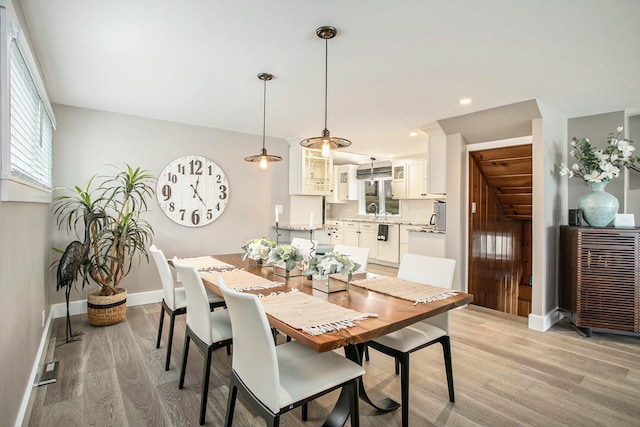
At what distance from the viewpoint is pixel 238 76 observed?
278 centimetres

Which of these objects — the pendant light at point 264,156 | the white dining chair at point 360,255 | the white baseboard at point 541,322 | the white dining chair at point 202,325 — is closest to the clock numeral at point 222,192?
the pendant light at point 264,156

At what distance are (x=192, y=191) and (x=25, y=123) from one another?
7.55 feet

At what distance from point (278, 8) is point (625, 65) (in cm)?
257

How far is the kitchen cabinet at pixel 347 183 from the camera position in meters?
8.04

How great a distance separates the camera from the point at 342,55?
93.4 inches

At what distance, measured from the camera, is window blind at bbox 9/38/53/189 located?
1.82 metres

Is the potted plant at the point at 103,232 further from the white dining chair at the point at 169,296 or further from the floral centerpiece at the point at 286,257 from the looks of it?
the floral centerpiece at the point at 286,257

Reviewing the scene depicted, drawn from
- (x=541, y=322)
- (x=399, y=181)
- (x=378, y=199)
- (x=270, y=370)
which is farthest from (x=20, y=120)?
(x=378, y=199)

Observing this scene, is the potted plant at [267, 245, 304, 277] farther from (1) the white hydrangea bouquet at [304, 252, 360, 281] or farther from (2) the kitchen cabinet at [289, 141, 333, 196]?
(2) the kitchen cabinet at [289, 141, 333, 196]

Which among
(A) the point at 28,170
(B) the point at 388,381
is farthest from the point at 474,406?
(A) the point at 28,170

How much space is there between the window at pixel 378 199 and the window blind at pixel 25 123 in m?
6.08

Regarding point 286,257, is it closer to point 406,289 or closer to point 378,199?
point 406,289

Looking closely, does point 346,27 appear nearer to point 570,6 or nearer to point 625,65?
point 570,6

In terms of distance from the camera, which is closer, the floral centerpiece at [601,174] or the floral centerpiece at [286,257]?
the floral centerpiece at [286,257]
